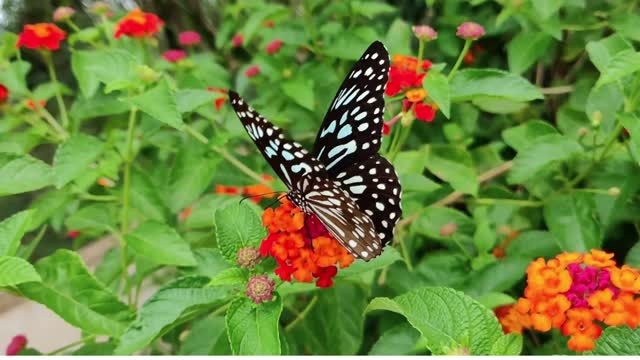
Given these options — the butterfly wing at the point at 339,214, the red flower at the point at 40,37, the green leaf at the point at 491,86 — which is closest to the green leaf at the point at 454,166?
the green leaf at the point at 491,86

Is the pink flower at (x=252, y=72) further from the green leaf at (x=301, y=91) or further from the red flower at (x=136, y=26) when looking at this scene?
the red flower at (x=136, y=26)

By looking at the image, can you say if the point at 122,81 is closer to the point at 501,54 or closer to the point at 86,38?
the point at 86,38

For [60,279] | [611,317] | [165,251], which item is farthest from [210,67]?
[611,317]

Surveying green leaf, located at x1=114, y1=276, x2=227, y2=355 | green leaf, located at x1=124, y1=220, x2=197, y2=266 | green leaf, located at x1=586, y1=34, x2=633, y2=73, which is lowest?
green leaf, located at x1=124, y1=220, x2=197, y2=266

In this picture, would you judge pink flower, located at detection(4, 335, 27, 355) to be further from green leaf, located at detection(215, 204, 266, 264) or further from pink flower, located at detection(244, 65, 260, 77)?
pink flower, located at detection(244, 65, 260, 77)

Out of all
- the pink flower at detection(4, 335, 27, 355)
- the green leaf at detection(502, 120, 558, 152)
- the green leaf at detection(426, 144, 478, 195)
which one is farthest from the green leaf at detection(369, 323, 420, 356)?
the pink flower at detection(4, 335, 27, 355)

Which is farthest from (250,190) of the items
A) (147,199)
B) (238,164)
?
(147,199)
